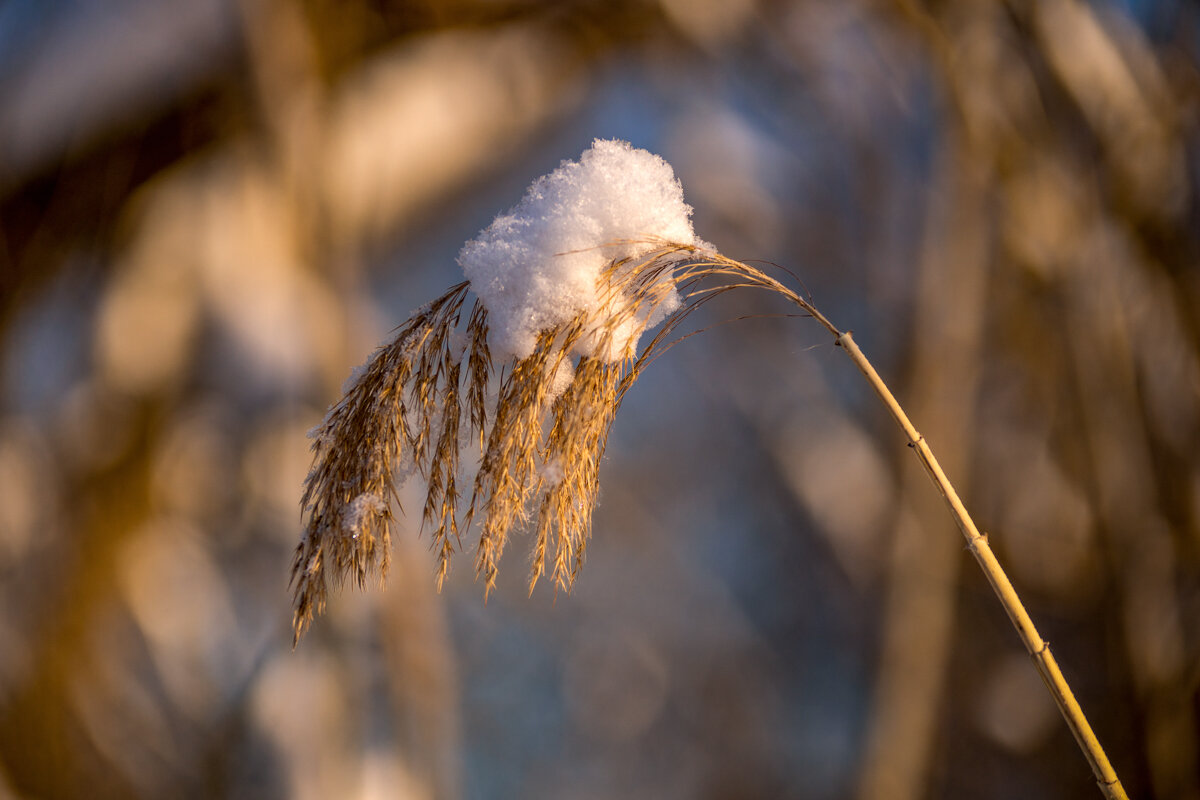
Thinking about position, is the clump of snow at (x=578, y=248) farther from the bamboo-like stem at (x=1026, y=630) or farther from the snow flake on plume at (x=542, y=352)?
the bamboo-like stem at (x=1026, y=630)

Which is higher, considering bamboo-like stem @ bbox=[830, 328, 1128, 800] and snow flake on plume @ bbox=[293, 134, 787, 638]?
snow flake on plume @ bbox=[293, 134, 787, 638]

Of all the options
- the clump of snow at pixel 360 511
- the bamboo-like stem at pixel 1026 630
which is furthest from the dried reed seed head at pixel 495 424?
the bamboo-like stem at pixel 1026 630

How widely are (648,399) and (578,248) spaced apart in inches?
28.5

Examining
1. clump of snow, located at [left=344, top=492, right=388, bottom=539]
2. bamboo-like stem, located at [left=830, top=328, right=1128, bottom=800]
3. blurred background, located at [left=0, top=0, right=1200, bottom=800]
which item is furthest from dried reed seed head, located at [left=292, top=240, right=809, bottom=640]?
blurred background, located at [left=0, top=0, right=1200, bottom=800]

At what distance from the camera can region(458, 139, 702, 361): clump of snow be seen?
49 cm

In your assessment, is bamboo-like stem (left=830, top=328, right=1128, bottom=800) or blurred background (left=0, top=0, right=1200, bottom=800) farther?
blurred background (left=0, top=0, right=1200, bottom=800)

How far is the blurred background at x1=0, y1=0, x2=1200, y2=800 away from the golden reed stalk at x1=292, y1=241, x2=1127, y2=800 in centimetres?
58

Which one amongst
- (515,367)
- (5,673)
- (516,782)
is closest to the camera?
(515,367)

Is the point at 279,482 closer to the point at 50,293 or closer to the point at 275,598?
the point at 275,598

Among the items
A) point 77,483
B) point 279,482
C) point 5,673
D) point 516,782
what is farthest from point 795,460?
point 5,673

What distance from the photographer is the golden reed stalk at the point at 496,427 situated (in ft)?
1.64

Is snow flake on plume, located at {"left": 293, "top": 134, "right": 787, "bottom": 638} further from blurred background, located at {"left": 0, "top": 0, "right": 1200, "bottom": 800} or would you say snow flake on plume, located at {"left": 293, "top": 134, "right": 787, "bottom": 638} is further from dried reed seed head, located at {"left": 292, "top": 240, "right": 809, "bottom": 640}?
blurred background, located at {"left": 0, "top": 0, "right": 1200, "bottom": 800}

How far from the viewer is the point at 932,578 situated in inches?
46.9

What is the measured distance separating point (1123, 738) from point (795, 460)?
0.76m
